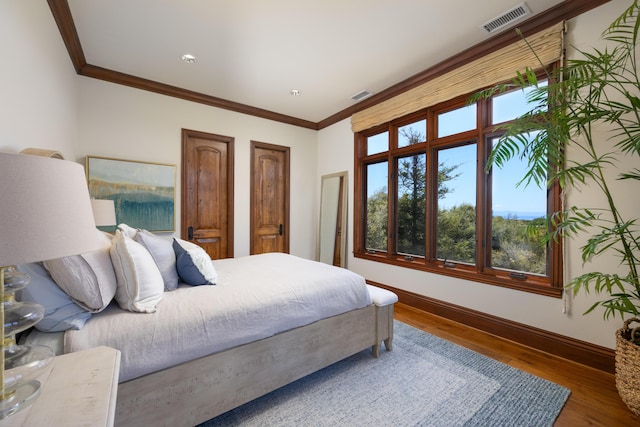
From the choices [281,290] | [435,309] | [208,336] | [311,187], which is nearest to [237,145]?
[311,187]

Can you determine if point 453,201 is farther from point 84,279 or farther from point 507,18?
point 84,279

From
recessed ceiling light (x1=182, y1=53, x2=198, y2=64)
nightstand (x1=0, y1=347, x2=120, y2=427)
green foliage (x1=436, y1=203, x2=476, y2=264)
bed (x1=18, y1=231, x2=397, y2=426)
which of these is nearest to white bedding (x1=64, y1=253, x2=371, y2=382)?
bed (x1=18, y1=231, x2=397, y2=426)

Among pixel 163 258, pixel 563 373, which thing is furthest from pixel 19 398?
pixel 563 373

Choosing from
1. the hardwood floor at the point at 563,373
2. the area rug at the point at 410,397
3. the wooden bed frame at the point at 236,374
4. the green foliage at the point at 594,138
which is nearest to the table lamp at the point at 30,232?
the wooden bed frame at the point at 236,374

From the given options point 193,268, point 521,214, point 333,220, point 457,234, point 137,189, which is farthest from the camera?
point 333,220

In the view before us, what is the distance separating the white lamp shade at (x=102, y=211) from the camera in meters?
2.29

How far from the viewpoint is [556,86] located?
5.52 ft

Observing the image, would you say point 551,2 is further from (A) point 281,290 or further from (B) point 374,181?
(A) point 281,290

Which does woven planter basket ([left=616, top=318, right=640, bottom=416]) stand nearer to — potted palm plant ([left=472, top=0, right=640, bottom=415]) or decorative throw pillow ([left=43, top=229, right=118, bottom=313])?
potted palm plant ([left=472, top=0, right=640, bottom=415])

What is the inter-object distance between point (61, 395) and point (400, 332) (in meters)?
2.49

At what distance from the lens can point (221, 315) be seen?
148cm

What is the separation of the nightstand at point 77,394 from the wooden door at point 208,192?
2860 mm

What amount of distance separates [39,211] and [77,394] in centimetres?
57

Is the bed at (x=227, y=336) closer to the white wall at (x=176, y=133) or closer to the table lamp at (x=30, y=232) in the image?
the table lamp at (x=30, y=232)
